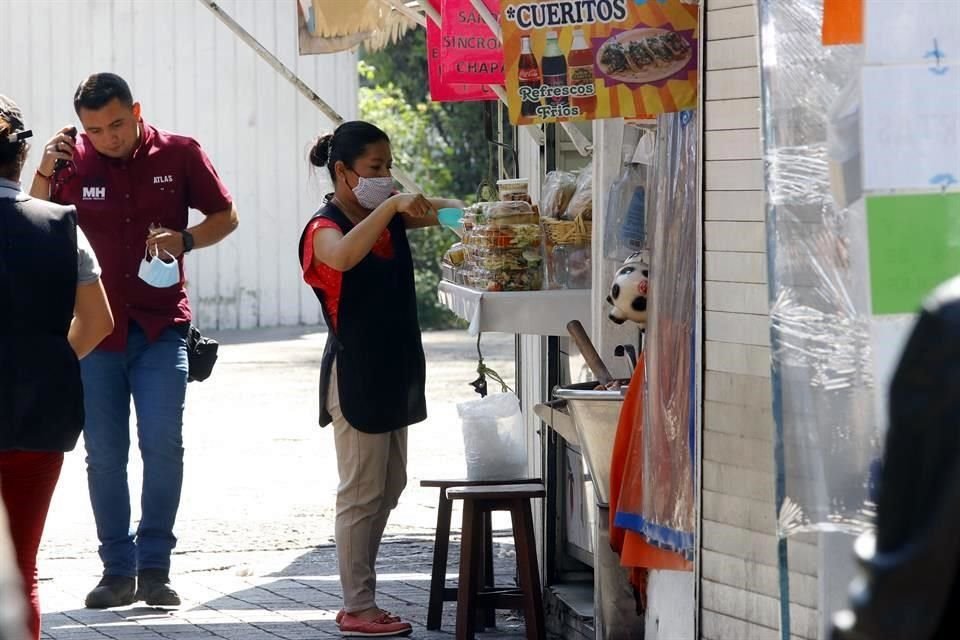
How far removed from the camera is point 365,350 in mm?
5828

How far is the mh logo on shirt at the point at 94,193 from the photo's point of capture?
6.58m

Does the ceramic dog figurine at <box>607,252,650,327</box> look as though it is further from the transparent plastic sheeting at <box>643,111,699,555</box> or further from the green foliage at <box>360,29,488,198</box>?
the green foliage at <box>360,29,488,198</box>

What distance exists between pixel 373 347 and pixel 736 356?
2031mm

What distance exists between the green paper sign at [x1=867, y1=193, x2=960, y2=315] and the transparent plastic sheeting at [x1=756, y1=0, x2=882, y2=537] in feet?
0.14

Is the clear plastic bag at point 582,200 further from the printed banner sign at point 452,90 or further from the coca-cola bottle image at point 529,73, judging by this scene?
the printed banner sign at point 452,90

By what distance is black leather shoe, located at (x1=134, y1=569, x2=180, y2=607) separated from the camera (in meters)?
6.51

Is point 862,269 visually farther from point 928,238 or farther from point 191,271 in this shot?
point 191,271

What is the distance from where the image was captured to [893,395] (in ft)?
6.04

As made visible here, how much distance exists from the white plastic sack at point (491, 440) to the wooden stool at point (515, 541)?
0.59 ft

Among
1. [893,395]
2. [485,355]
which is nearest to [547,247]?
[893,395]

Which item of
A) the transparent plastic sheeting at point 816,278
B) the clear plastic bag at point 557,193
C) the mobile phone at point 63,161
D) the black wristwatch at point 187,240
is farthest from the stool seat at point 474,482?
the transparent plastic sheeting at point 816,278

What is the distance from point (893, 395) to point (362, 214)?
4.22 m

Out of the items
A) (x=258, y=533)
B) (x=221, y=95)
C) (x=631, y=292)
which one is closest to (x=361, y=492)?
(x=631, y=292)

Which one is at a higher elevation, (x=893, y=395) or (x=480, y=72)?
(x=480, y=72)
